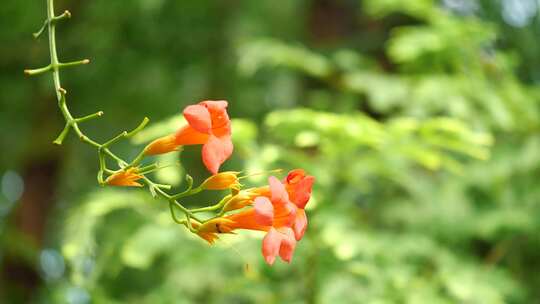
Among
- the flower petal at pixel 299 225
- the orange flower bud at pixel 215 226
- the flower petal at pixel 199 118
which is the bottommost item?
the orange flower bud at pixel 215 226

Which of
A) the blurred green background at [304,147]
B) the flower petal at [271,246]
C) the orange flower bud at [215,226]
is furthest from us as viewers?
the blurred green background at [304,147]

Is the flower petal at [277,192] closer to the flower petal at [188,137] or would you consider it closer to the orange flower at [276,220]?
the orange flower at [276,220]

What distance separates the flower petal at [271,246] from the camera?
0.95 metres

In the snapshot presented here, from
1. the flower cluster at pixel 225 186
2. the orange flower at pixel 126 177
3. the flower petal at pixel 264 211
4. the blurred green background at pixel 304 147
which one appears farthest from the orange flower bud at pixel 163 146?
the blurred green background at pixel 304 147

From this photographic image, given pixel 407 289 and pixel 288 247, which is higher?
pixel 288 247

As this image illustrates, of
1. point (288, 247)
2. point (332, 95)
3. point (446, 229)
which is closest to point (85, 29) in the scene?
point (332, 95)

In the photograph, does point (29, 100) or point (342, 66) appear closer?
point (342, 66)

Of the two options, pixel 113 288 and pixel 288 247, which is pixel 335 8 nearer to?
pixel 113 288

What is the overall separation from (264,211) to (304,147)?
91.4 inches

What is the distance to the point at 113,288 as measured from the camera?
9.56ft

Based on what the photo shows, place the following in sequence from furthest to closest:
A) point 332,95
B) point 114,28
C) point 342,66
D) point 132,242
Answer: point 114,28 < point 332,95 < point 342,66 < point 132,242

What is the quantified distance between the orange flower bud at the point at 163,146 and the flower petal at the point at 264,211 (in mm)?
208

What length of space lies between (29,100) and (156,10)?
0.85 metres

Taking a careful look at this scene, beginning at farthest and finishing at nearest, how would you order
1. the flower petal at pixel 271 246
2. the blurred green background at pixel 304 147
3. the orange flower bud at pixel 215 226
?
the blurred green background at pixel 304 147, the orange flower bud at pixel 215 226, the flower petal at pixel 271 246
